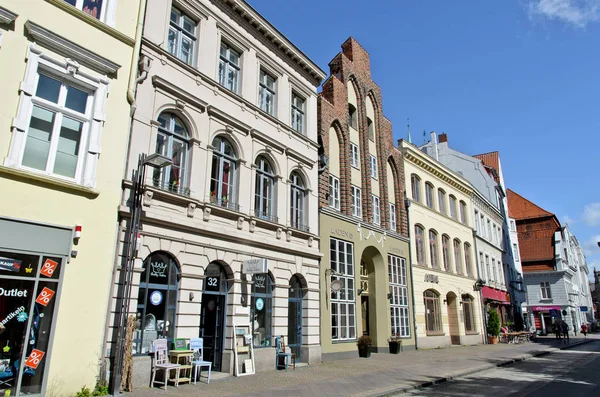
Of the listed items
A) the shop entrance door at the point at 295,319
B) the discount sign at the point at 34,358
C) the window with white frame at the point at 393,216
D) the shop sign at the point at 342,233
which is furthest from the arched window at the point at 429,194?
the discount sign at the point at 34,358

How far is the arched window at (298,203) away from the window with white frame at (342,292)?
2.12 meters

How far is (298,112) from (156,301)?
10.2 metres

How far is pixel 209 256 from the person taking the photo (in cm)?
1221

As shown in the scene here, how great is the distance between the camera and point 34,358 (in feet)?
26.8

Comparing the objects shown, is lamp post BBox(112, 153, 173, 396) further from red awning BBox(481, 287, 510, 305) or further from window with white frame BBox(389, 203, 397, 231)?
red awning BBox(481, 287, 510, 305)

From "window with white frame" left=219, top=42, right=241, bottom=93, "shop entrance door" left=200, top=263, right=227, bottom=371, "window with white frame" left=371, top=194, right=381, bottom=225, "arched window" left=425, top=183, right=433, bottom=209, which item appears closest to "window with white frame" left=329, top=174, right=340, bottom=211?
"window with white frame" left=371, top=194, right=381, bottom=225

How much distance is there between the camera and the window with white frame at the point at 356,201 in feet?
65.8

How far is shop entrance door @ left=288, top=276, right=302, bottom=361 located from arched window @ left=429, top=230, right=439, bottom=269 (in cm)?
1329

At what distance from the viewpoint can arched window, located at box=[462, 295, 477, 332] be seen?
94.7 feet

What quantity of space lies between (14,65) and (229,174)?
653cm

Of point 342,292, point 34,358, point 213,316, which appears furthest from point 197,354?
point 342,292

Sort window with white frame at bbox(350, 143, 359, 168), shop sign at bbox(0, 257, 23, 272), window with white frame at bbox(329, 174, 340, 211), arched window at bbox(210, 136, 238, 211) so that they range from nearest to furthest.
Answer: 1. shop sign at bbox(0, 257, 23, 272)
2. arched window at bbox(210, 136, 238, 211)
3. window with white frame at bbox(329, 174, 340, 211)
4. window with white frame at bbox(350, 143, 359, 168)

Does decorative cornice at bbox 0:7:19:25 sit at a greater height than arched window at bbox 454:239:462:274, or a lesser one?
greater

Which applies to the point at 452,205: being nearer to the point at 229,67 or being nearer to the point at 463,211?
the point at 463,211
